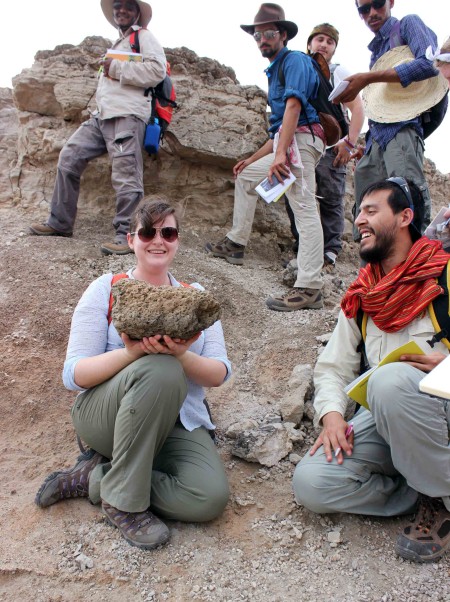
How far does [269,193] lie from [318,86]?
1091 millimetres

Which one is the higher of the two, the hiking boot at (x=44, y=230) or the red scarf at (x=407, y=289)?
the red scarf at (x=407, y=289)

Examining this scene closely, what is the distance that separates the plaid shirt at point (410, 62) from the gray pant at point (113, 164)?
2.26 meters

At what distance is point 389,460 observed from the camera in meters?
2.79

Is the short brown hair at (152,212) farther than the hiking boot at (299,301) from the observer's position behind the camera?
No

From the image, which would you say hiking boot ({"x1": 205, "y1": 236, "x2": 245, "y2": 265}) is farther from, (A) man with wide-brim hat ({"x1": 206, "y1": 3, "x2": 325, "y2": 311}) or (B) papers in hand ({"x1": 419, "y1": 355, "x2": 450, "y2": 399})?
(B) papers in hand ({"x1": 419, "y1": 355, "x2": 450, "y2": 399})

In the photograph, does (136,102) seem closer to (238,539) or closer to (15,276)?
(15,276)

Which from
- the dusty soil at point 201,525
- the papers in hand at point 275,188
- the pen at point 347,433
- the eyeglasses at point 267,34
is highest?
the eyeglasses at point 267,34

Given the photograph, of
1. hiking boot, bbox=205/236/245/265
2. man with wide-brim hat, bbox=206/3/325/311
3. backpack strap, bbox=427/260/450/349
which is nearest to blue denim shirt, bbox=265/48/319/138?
man with wide-brim hat, bbox=206/3/325/311

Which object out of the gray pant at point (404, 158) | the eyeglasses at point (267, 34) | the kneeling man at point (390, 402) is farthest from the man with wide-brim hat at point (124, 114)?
the kneeling man at point (390, 402)

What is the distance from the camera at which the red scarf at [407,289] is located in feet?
8.81

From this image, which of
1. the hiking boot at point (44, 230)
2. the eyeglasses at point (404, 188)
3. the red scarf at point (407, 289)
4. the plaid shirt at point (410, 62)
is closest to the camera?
the red scarf at point (407, 289)

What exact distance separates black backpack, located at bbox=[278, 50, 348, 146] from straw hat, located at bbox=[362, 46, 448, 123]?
619 millimetres

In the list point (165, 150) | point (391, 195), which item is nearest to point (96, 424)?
point (391, 195)

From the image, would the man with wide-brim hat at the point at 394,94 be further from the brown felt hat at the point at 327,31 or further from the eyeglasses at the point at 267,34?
the brown felt hat at the point at 327,31
